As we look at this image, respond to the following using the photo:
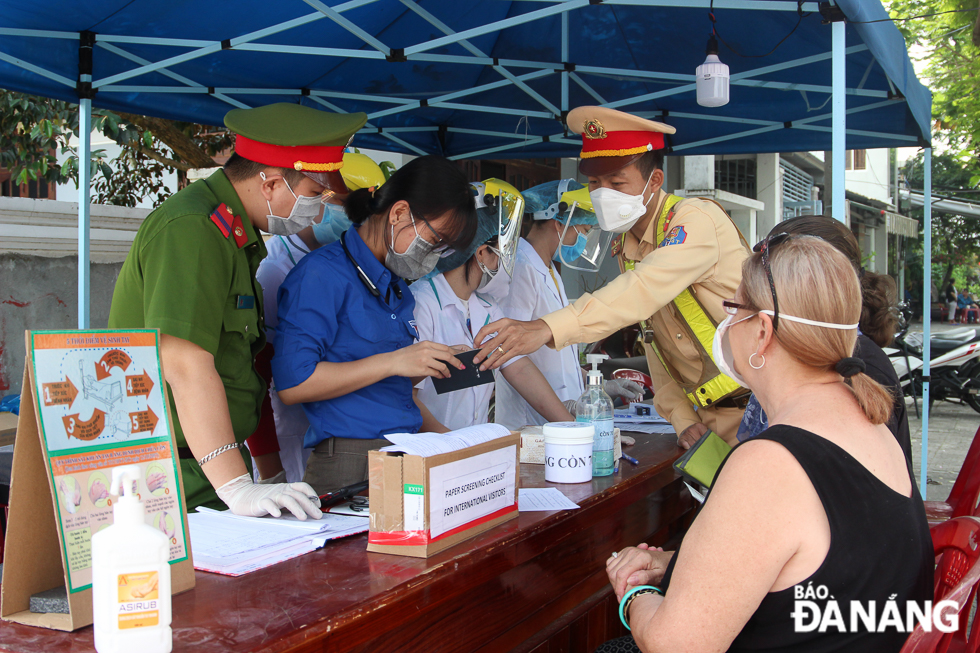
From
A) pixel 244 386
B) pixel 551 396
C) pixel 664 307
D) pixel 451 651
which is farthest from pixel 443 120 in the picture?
pixel 451 651

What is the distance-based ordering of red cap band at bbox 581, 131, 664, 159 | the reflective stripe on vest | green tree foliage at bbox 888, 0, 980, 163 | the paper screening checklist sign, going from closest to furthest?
1. the paper screening checklist sign
2. the reflective stripe on vest
3. red cap band at bbox 581, 131, 664, 159
4. green tree foliage at bbox 888, 0, 980, 163

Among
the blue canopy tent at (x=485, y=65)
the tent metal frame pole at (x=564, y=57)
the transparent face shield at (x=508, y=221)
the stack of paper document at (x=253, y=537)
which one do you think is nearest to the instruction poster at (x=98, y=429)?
the stack of paper document at (x=253, y=537)

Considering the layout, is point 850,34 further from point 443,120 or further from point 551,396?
point 443,120

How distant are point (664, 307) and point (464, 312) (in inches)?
40.8

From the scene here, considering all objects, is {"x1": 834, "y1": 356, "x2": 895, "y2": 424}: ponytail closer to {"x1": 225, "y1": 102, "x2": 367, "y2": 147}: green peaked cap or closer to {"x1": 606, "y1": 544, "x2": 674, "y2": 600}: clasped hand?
{"x1": 606, "y1": 544, "x2": 674, "y2": 600}: clasped hand

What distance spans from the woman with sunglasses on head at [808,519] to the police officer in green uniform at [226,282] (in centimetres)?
89

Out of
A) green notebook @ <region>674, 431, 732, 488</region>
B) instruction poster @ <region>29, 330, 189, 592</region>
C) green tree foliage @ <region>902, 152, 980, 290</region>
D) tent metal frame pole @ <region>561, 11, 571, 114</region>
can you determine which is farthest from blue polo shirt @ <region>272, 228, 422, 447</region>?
green tree foliage @ <region>902, 152, 980, 290</region>

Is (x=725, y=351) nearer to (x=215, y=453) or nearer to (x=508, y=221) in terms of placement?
(x=215, y=453)

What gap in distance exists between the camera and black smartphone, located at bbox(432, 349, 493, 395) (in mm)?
2189

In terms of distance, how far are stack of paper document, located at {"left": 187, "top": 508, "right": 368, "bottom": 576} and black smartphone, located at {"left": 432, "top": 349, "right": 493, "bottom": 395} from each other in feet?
1.84

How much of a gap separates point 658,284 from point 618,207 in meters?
0.41

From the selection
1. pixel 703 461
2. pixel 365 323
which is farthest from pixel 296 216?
pixel 703 461

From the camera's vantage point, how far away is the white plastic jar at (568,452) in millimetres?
2076

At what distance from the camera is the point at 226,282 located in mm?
1904
